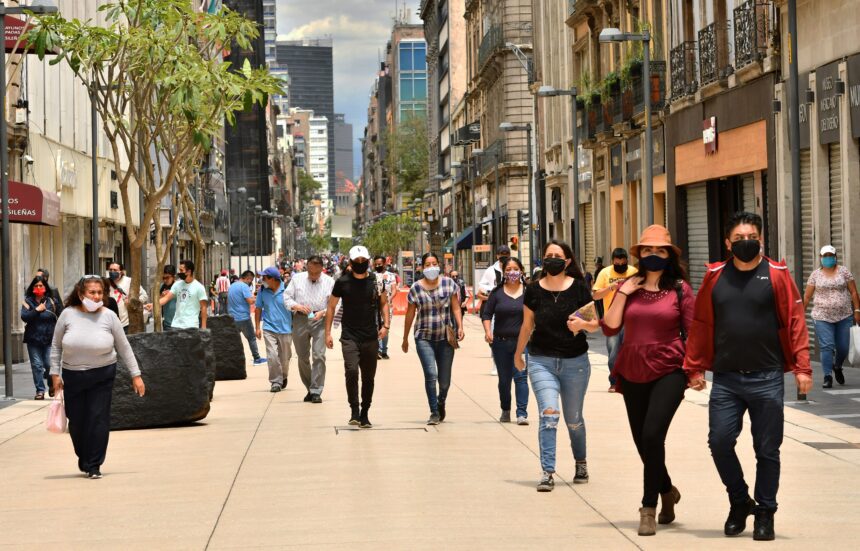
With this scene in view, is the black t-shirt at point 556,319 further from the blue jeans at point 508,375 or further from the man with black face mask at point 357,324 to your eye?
the man with black face mask at point 357,324

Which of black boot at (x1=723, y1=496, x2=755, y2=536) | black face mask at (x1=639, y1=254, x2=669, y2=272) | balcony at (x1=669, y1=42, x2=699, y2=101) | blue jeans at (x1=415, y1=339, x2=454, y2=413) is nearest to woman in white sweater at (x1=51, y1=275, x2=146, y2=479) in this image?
blue jeans at (x1=415, y1=339, x2=454, y2=413)

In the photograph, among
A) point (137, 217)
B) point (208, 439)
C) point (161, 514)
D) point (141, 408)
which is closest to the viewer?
point (161, 514)

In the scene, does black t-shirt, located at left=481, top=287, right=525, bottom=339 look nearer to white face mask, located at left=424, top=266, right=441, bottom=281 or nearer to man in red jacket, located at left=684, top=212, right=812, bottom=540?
white face mask, located at left=424, top=266, right=441, bottom=281

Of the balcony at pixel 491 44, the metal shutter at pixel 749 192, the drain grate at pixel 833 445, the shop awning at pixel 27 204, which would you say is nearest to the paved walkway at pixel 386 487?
the drain grate at pixel 833 445

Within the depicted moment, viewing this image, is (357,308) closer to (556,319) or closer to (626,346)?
(556,319)

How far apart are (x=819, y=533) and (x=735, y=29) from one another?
20329mm

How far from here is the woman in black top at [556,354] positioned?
1061 centimetres

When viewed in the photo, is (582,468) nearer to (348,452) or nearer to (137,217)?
(348,452)

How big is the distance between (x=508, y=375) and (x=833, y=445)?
3631 mm

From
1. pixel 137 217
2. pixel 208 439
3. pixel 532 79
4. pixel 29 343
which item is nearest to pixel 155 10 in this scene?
pixel 29 343

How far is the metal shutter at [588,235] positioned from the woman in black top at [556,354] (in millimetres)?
36603

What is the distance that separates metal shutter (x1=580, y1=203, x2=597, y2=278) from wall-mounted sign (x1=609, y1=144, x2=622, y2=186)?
16.2ft

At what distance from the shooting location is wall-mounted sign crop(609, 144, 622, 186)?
1631 inches

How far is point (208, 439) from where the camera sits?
14445mm
